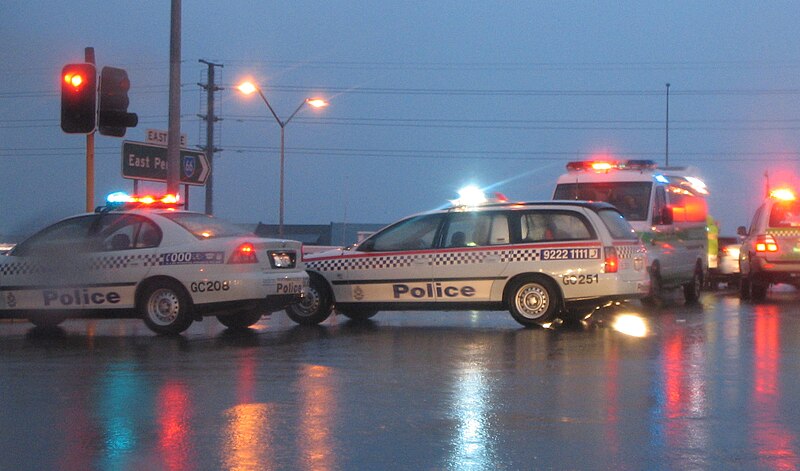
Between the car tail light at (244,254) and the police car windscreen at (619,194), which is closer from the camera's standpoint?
the car tail light at (244,254)

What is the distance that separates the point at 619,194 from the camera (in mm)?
18344

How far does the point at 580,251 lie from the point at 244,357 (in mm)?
4743

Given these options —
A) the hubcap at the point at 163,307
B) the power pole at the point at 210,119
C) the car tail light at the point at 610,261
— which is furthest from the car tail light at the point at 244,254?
the power pole at the point at 210,119

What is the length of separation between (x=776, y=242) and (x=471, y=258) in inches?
291

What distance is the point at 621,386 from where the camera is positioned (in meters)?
8.56

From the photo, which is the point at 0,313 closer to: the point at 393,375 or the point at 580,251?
the point at 393,375

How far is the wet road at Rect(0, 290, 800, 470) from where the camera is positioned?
6188mm

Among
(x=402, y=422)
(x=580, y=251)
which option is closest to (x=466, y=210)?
(x=580, y=251)

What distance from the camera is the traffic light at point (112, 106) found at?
46.3ft

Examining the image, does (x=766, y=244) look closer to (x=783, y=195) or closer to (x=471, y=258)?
(x=783, y=195)

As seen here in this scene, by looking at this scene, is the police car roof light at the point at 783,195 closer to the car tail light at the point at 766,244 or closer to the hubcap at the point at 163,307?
the car tail light at the point at 766,244

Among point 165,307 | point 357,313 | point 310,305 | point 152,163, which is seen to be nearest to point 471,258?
point 357,313

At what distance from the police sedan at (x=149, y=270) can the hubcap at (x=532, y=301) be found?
2.64 m

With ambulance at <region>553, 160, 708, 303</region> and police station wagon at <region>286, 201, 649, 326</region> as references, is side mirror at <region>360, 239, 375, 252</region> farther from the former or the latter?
ambulance at <region>553, 160, 708, 303</region>
